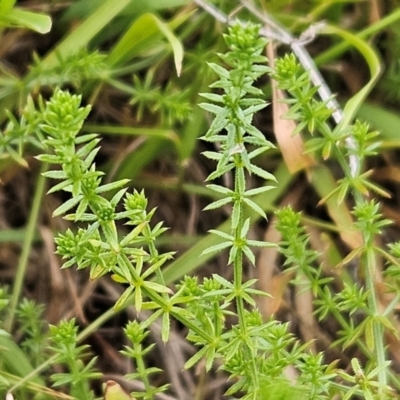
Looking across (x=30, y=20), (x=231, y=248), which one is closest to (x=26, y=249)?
(x=30, y=20)

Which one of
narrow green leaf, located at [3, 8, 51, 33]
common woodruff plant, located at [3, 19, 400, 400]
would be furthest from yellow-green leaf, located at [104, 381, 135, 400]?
narrow green leaf, located at [3, 8, 51, 33]

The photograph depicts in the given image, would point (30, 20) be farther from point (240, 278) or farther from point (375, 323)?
point (375, 323)

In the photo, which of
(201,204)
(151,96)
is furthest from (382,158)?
(151,96)

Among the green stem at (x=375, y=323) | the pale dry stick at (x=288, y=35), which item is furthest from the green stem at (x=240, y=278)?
the pale dry stick at (x=288, y=35)

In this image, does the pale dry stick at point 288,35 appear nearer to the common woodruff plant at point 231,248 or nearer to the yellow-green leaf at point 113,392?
the common woodruff plant at point 231,248

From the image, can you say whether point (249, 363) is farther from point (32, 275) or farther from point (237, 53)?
point (32, 275)

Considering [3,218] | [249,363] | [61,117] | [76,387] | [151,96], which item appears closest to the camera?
[61,117]
